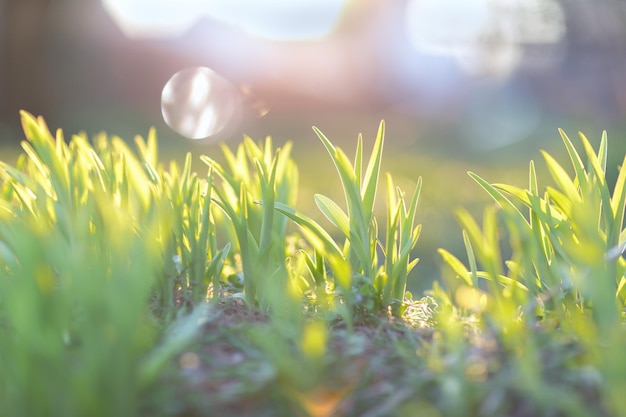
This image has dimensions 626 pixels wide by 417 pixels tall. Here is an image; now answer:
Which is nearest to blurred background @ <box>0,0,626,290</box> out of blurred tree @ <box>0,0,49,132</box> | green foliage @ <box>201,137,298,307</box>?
blurred tree @ <box>0,0,49,132</box>

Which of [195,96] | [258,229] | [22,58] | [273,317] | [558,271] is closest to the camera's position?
[273,317]

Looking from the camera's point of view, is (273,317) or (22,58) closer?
(273,317)

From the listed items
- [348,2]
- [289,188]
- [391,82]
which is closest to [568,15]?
[391,82]

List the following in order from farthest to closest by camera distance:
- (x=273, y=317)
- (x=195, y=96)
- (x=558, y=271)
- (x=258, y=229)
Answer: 1. (x=195, y=96)
2. (x=258, y=229)
3. (x=558, y=271)
4. (x=273, y=317)

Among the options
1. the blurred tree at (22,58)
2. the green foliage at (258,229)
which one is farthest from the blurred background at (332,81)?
the green foliage at (258,229)

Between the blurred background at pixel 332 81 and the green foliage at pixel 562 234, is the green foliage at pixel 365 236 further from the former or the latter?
the blurred background at pixel 332 81

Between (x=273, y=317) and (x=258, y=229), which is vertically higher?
(x=258, y=229)

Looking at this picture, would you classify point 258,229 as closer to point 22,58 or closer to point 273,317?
point 273,317

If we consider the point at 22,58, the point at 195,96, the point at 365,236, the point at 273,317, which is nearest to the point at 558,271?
the point at 365,236
